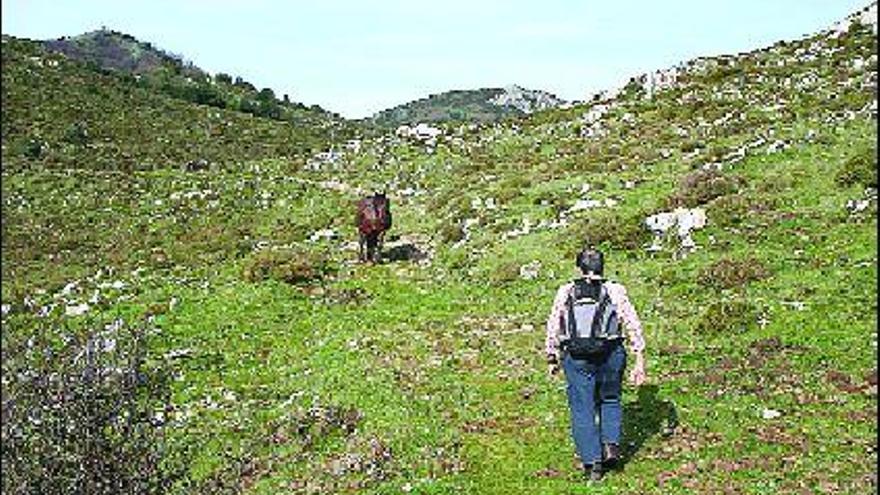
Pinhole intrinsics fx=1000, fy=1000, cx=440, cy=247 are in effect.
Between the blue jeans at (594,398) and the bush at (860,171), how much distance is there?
1280cm

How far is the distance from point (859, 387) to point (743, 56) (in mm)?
42506

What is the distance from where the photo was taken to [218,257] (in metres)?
31.8

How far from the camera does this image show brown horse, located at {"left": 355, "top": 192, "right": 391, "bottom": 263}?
26234 mm

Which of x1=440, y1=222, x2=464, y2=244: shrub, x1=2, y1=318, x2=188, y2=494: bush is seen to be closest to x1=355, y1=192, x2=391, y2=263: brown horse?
x1=440, y1=222, x2=464, y2=244: shrub

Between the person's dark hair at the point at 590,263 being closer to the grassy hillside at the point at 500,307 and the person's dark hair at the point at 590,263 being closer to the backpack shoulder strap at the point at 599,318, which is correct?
the backpack shoulder strap at the point at 599,318

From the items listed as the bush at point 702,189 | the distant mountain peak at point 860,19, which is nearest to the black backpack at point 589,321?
the bush at point 702,189

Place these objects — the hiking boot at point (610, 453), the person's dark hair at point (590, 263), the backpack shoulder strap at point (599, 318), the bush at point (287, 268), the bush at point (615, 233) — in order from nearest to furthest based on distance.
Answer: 1. the backpack shoulder strap at point (599, 318)
2. the person's dark hair at point (590, 263)
3. the hiking boot at point (610, 453)
4. the bush at point (615, 233)
5. the bush at point (287, 268)

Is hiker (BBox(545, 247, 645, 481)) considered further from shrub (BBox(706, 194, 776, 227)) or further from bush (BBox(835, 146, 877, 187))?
bush (BBox(835, 146, 877, 187))

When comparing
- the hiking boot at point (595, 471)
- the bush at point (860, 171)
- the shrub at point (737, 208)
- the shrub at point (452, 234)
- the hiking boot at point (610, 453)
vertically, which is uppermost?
the bush at point (860, 171)

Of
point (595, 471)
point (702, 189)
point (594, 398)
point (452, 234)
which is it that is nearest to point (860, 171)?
point (702, 189)

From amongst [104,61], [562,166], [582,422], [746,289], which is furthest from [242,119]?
[104,61]

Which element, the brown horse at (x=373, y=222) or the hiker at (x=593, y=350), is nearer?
the hiker at (x=593, y=350)

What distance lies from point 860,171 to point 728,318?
8.02 metres

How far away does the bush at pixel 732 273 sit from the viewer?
18.6 meters
